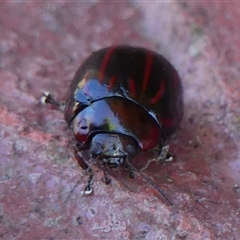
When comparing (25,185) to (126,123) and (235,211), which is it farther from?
(235,211)

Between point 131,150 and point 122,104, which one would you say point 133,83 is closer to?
point 122,104

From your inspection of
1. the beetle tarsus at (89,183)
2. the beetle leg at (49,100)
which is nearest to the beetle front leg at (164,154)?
the beetle tarsus at (89,183)

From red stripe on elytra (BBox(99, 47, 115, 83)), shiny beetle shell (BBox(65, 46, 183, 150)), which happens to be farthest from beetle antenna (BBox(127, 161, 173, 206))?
red stripe on elytra (BBox(99, 47, 115, 83))

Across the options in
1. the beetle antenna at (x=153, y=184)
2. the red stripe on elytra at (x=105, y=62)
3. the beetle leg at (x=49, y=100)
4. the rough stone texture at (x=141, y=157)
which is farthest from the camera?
the beetle leg at (x=49, y=100)

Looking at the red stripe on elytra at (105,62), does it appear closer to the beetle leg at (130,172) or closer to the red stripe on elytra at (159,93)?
the red stripe on elytra at (159,93)

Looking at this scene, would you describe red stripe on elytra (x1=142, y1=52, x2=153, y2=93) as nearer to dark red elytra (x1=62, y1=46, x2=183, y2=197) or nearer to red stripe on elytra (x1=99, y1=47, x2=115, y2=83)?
dark red elytra (x1=62, y1=46, x2=183, y2=197)

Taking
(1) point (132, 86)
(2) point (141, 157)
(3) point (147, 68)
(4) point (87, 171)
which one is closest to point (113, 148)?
(4) point (87, 171)

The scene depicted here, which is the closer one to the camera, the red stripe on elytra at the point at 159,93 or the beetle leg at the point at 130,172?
the beetle leg at the point at 130,172
